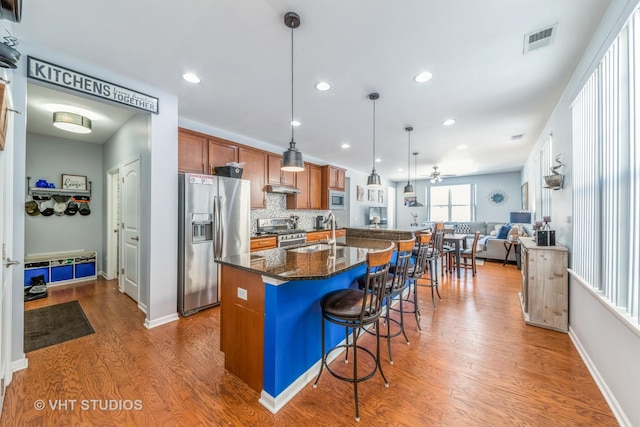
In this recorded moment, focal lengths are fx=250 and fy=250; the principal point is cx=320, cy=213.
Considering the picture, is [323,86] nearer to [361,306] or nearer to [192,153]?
[192,153]

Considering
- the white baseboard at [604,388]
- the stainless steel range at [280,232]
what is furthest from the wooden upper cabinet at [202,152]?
the white baseboard at [604,388]

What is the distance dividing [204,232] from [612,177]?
3971 mm

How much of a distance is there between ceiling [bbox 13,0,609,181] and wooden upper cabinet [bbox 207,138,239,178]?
317 mm

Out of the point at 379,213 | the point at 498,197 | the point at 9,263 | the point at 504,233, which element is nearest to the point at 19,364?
the point at 9,263

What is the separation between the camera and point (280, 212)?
211 inches

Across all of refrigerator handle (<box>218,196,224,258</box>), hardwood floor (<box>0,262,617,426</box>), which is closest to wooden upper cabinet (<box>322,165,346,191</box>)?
refrigerator handle (<box>218,196,224,258</box>)

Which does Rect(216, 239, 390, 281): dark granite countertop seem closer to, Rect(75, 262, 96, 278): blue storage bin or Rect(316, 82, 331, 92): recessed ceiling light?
Rect(316, 82, 331, 92): recessed ceiling light

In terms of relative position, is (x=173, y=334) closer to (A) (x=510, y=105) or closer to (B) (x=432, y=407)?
(B) (x=432, y=407)

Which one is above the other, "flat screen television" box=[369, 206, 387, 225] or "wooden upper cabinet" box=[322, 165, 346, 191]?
"wooden upper cabinet" box=[322, 165, 346, 191]

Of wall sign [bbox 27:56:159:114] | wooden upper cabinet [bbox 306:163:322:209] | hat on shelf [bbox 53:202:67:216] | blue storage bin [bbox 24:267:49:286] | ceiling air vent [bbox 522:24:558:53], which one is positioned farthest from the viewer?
wooden upper cabinet [bbox 306:163:322:209]

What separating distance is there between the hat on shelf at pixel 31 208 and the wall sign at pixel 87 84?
11.1ft

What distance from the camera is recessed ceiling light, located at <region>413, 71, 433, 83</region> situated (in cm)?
249

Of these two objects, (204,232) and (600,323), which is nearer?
(600,323)

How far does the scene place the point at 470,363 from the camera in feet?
7.18
